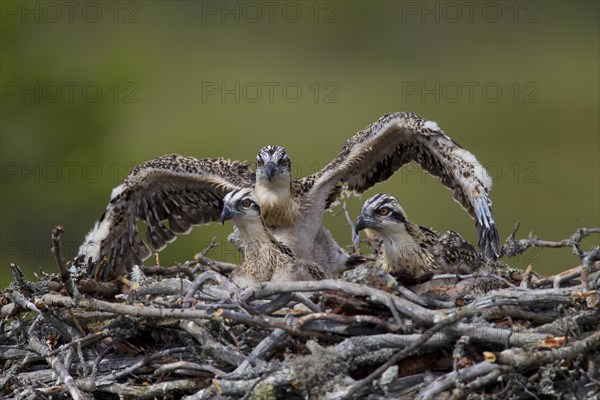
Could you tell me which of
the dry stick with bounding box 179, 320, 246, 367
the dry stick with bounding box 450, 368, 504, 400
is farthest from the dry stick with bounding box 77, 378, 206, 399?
the dry stick with bounding box 450, 368, 504, 400

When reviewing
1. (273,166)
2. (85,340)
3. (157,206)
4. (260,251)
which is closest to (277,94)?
(157,206)

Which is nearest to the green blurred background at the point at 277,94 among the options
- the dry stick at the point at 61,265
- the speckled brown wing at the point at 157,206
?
the speckled brown wing at the point at 157,206

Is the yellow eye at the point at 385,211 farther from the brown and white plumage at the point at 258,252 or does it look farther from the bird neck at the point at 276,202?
the bird neck at the point at 276,202

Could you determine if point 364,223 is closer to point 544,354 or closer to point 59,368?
point 544,354

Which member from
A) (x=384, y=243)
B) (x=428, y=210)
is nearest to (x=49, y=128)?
(x=428, y=210)

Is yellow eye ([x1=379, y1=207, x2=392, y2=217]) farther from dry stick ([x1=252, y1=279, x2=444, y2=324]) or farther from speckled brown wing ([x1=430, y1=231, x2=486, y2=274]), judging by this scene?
dry stick ([x1=252, y1=279, x2=444, y2=324])

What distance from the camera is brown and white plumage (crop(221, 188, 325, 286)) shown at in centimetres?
852

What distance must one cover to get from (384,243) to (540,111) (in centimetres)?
1575

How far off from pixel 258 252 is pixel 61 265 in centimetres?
190

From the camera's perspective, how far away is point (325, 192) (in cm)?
1008

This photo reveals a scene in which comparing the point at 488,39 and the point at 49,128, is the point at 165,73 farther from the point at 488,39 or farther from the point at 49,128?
the point at 488,39

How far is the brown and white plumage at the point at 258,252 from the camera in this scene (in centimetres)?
852

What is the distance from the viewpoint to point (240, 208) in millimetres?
8867

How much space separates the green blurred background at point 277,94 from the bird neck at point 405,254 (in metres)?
10.4
